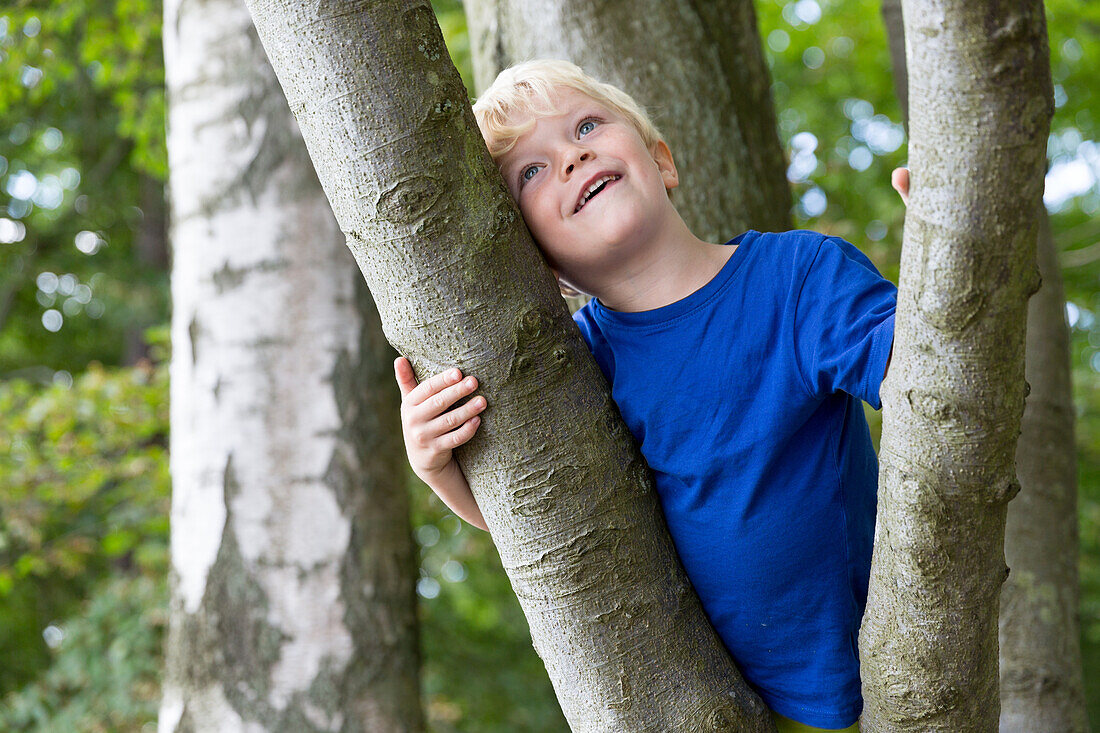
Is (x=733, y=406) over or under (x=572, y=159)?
under

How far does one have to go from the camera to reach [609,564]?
1240 millimetres

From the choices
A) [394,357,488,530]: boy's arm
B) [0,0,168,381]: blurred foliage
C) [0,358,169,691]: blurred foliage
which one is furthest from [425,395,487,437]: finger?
[0,0,168,381]: blurred foliage

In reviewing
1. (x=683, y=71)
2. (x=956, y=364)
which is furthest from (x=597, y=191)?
(x=683, y=71)

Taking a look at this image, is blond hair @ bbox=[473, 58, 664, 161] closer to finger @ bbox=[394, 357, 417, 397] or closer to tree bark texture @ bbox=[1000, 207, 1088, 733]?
finger @ bbox=[394, 357, 417, 397]

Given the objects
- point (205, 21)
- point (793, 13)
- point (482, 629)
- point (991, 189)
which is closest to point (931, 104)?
point (991, 189)

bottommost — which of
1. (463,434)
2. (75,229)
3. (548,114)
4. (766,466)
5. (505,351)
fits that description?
(75,229)

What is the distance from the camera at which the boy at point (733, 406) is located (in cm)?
131

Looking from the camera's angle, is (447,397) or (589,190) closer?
(447,397)

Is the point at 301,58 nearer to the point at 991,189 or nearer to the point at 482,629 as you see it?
the point at 991,189

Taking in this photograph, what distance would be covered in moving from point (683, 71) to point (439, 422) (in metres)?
1.27

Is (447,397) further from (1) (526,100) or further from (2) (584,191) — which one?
(1) (526,100)

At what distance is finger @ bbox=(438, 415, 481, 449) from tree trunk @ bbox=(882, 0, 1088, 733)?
1693 millimetres

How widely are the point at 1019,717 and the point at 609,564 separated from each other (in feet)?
5.45

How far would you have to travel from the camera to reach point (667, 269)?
1.45m
